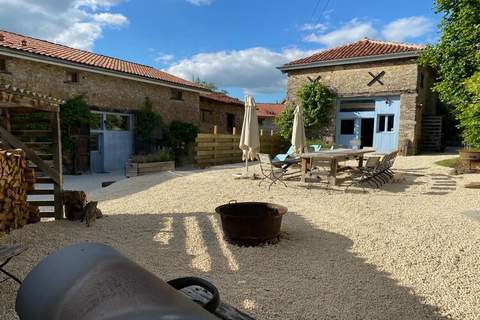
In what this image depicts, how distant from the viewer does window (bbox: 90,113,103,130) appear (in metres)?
13.1

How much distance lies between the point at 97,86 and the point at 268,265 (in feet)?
40.3

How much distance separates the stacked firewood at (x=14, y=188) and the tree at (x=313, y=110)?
46.6 ft

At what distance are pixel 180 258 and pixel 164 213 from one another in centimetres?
225

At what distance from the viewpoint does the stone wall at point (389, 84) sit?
50.5 ft

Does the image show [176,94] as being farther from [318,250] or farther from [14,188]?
[318,250]

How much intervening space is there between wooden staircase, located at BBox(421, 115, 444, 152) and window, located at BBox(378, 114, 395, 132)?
2006 mm

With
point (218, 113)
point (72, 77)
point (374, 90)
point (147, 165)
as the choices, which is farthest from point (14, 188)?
point (218, 113)

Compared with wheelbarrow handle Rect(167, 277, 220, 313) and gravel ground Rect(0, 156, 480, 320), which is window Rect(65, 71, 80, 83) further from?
wheelbarrow handle Rect(167, 277, 220, 313)

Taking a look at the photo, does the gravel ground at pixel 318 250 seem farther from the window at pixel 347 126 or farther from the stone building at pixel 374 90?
the window at pixel 347 126

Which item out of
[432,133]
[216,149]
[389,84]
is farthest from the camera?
[432,133]

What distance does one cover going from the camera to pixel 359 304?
2.87 m

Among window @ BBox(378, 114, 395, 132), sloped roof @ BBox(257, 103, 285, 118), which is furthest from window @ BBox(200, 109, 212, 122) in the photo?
sloped roof @ BBox(257, 103, 285, 118)

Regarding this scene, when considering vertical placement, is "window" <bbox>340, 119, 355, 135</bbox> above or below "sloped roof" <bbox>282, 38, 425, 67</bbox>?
below

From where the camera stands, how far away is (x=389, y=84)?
15.9 metres
